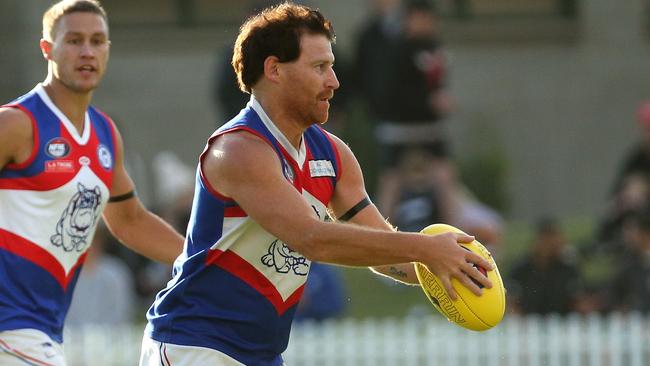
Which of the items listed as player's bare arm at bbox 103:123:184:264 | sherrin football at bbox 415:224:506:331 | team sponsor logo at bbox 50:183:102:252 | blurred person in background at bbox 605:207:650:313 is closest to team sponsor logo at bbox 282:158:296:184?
sherrin football at bbox 415:224:506:331

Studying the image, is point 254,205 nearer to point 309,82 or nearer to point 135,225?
point 309,82

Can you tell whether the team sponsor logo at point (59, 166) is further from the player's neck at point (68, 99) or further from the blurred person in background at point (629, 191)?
the blurred person in background at point (629, 191)

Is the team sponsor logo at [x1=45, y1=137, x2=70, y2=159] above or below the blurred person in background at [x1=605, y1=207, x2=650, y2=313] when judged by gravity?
above

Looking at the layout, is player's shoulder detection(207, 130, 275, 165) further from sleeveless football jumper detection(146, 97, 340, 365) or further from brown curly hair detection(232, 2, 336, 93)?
brown curly hair detection(232, 2, 336, 93)

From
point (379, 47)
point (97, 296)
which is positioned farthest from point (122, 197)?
point (379, 47)

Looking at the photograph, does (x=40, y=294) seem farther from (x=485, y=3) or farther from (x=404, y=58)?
(x=485, y=3)

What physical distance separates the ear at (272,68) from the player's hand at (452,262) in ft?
3.03

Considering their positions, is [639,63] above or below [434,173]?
below

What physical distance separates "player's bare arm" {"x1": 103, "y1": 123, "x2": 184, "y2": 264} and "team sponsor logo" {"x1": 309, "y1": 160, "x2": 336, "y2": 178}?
120 centimetres

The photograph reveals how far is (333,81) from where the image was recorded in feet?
18.4

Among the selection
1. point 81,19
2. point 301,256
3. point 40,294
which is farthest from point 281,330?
point 81,19

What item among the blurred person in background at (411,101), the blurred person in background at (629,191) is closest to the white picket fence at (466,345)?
the blurred person in background at (629,191)

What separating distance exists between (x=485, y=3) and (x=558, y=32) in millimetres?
988

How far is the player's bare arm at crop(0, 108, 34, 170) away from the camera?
6539 mm
